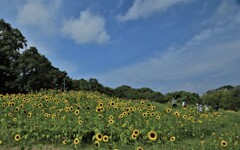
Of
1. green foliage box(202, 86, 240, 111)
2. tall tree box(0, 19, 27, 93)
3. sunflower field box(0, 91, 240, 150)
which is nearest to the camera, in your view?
sunflower field box(0, 91, 240, 150)

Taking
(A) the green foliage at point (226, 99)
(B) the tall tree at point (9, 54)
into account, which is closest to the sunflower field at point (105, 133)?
(B) the tall tree at point (9, 54)

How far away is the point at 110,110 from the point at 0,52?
98.9 ft

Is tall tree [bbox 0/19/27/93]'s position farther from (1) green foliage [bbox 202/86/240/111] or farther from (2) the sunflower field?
(1) green foliage [bbox 202/86/240/111]

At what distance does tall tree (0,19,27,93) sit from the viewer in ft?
127

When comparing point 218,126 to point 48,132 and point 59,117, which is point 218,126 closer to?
point 59,117

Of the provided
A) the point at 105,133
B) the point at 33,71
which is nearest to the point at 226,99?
the point at 33,71

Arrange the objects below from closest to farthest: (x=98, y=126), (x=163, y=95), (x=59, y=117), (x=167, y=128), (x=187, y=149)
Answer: (x=187, y=149) → (x=98, y=126) → (x=167, y=128) → (x=59, y=117) → (x=163, y=95)

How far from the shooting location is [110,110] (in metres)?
11.3

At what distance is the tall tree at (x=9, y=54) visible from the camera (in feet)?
127

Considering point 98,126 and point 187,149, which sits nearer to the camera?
point 187,149

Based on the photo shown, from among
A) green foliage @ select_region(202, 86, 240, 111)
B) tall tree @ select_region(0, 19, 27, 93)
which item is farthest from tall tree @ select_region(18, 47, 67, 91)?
green foliage @ select_region(202, 86, 240, 111)

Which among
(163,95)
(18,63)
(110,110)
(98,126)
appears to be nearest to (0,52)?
(18,63)

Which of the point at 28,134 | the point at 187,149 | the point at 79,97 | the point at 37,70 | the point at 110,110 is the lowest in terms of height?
the point at 187,149

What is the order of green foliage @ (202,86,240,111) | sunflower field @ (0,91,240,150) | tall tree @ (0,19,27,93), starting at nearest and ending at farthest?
sunflower field @ (0,91,240,150) < tall tree @ (0,19,27,93) < green foliage @ (202,86,240,111)
